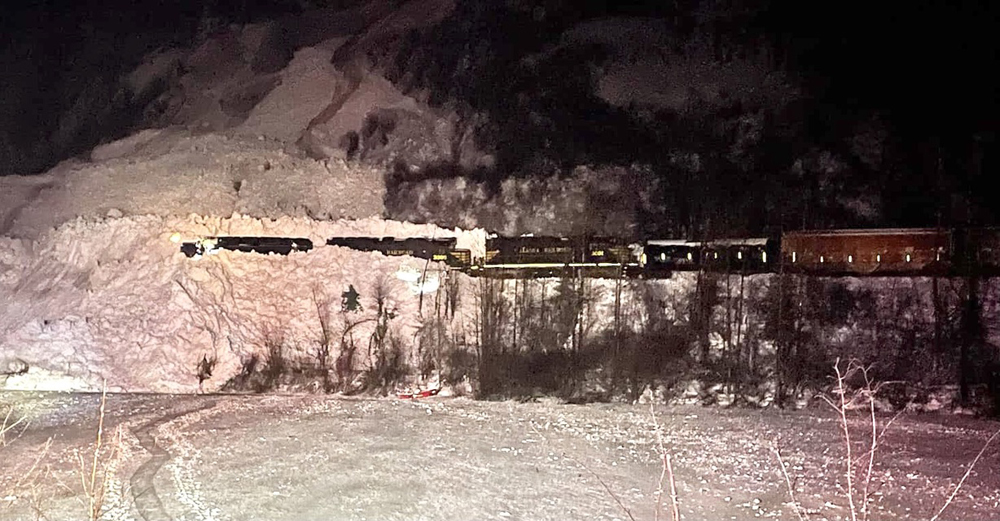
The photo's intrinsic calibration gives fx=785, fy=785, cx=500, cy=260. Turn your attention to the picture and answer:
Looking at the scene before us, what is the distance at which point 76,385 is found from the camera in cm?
1462

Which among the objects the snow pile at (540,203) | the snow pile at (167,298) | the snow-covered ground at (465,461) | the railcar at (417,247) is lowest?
the snow-covered ground at (465,461)

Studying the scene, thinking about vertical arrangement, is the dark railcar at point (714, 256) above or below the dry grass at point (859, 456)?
above

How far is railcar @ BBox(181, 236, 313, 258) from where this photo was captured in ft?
56.5

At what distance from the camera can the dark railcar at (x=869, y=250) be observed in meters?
17.3

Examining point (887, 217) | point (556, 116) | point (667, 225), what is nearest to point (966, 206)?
point (887, 217)

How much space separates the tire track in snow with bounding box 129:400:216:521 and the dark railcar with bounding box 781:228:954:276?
40.9ft

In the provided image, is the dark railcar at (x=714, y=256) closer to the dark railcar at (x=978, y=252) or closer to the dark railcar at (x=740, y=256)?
the dark railcar at (x=740, y=256)

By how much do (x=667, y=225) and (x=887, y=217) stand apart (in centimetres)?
621

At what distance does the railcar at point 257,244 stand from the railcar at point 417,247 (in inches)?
26.2

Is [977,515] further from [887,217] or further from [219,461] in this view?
[887,217]

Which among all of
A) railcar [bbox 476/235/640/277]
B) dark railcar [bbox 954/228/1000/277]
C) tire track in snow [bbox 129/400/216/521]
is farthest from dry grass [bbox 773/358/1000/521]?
tire track in snow [bbox 129/400/216/521]

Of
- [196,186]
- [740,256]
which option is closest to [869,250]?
[740,256]

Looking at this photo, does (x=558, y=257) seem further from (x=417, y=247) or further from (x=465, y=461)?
(x=465, y=461)

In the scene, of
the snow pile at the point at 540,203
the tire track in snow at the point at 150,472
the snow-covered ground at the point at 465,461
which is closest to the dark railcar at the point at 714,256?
the snow pile at the point at 540,203
